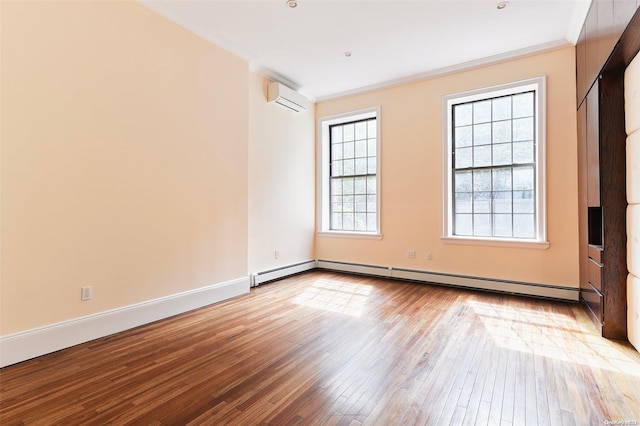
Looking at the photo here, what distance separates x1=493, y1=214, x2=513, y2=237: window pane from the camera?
414 cm

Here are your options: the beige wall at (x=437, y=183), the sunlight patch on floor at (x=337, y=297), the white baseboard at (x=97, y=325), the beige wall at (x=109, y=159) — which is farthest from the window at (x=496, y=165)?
the white baseboard at (x=97, y=325)

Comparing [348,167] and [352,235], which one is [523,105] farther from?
[352,235]

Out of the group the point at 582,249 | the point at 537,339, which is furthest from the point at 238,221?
the point at 582,249

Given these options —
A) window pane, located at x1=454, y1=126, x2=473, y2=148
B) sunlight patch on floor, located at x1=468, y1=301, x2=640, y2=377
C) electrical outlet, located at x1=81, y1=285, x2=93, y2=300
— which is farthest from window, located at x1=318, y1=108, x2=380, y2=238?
electrical outlet, located at x1=81, y1=285, x2=93, y2=300

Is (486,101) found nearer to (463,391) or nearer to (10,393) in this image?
(463,391)

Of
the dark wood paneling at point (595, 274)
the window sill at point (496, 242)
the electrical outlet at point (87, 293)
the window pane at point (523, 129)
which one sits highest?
the window pane at point (523, 129)

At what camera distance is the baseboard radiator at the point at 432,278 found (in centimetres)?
377

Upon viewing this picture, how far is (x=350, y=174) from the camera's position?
5.50 metres

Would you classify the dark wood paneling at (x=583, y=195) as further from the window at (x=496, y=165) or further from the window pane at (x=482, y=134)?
the window pane at (x=482, y=134)

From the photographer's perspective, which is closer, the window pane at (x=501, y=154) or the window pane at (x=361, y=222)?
the window pane at (x=501, y=154)

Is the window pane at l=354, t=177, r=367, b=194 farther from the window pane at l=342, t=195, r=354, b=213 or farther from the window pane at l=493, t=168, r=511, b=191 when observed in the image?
the window pane at l=493, t=168, r=511, b=191

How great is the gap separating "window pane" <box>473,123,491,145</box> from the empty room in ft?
0.08

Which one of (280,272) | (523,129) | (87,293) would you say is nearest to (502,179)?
(523,129)

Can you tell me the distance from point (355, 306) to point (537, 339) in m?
1.69
